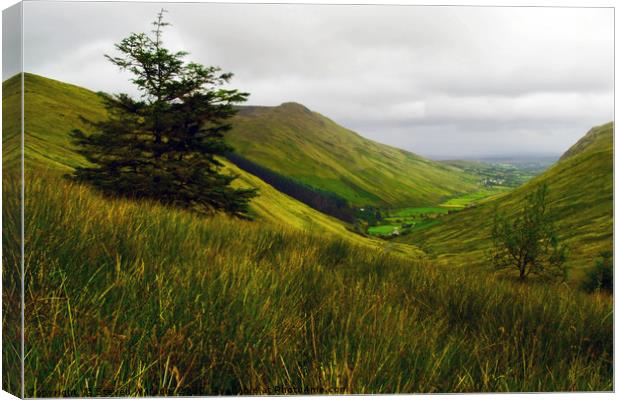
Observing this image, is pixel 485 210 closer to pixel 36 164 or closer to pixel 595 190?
pixel 595 190

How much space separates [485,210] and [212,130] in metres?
3.18

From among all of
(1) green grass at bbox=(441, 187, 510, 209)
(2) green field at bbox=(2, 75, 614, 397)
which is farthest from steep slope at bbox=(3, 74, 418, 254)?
(1) green grass at bbox=(441, 187, 510, 209)

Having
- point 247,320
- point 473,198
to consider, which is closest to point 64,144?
point 247,320

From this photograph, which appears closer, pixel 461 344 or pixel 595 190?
pixel 461 344

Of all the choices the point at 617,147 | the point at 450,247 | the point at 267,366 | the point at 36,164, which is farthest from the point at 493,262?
the point at 36,164

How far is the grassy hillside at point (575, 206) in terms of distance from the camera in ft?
14.3

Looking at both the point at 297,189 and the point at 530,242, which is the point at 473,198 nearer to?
the point at 530,242

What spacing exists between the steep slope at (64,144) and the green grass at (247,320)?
0.29 metres

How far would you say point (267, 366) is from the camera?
270 centimetres

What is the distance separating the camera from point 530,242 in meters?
4.57

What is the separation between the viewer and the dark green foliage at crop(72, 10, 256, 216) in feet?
14.1

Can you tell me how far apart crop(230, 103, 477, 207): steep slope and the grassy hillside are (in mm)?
626

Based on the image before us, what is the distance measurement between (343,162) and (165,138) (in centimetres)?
203

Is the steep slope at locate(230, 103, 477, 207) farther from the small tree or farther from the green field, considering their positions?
the small tree
